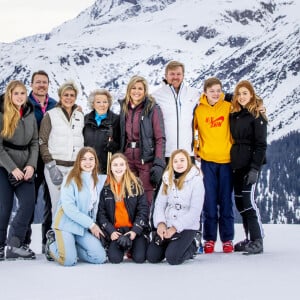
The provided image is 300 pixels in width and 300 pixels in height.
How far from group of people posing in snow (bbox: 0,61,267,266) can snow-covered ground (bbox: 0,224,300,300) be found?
30cm

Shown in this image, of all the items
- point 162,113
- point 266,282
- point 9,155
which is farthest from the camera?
point 162,113

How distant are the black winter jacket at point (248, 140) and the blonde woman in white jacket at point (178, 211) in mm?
668

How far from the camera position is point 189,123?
27.7 feet

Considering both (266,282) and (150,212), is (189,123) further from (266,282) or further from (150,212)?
(266,282)

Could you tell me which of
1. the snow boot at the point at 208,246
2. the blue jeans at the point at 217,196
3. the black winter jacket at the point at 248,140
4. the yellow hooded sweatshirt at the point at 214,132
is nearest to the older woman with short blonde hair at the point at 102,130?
the yellow hooded sweatshirt at the point at 214,132

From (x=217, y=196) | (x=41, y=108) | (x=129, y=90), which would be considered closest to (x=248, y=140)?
(x=217, y=196)

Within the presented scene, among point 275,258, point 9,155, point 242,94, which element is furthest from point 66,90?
point 275,258

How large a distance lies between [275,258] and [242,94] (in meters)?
2.13

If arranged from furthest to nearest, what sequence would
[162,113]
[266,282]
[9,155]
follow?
[162,113] < [9,155] < [266,282]

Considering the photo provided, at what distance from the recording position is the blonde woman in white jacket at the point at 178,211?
7.41 meters

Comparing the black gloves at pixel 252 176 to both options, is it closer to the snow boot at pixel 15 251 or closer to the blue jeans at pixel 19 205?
the blue jeans at pixel 19 205

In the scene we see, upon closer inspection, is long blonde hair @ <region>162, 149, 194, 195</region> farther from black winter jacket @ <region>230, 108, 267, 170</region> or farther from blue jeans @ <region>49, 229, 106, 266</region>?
blue jeans @ <region>49, 229, 106, 266</region>

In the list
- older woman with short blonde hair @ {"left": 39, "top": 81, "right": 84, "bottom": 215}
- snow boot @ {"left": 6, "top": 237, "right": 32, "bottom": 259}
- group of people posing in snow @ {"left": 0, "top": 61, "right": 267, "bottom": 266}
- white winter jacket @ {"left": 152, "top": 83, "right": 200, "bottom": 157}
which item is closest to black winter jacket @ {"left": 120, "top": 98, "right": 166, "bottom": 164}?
group of people posing in snow @ {"left": 0, "top": 61, "right": 267, "bottom": 266}

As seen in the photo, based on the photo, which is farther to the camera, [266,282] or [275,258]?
[275,258]
